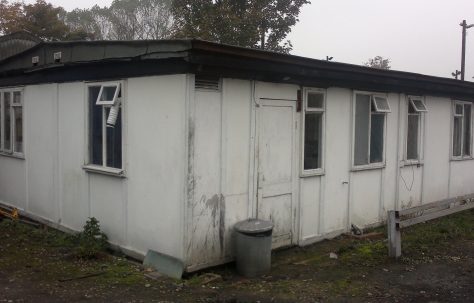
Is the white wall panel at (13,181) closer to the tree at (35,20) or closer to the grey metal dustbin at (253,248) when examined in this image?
the grey metal dustbin at (253,248)

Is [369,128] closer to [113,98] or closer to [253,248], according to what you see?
[253,248]

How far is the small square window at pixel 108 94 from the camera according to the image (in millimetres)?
7293

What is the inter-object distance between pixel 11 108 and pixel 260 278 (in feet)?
22.4

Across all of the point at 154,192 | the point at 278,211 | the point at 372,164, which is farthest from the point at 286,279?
the point at 372,164

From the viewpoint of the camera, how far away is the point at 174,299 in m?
5.64

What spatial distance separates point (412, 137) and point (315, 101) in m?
3.54

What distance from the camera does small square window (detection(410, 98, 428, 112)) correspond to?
10.5 metres

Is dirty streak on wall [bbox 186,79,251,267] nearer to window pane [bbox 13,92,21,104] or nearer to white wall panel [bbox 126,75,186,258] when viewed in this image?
white wall panel [bbox 126,75,186,258]

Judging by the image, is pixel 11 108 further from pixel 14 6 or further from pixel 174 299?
pixel 14 6

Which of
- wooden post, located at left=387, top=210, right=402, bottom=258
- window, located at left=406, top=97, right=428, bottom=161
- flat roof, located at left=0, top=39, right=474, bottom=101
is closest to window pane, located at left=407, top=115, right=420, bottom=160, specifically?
window, located at left=406, top=97, right=428, bottom=161

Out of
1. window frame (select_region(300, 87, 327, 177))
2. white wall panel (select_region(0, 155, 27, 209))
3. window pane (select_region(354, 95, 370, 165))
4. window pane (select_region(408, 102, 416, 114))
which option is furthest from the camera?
window pane (select_region(408, 102, 416, 114))

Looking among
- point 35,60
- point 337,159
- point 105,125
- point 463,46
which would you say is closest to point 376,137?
point 337,159

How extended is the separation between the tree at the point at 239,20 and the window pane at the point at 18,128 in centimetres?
1350

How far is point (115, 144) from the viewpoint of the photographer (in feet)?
24.7
